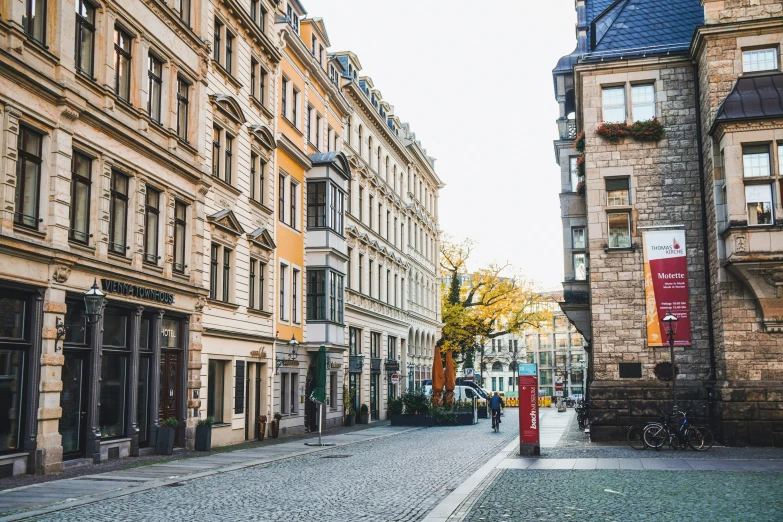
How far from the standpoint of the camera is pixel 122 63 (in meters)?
22.0

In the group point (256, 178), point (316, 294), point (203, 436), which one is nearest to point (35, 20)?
point (203, 436)

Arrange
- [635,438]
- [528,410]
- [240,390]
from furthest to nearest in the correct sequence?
[240,390]
[635,438]
[528,410]

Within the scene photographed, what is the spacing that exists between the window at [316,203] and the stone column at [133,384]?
608 inches

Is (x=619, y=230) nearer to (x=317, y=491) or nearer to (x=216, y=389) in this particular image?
(x=216, y=389)

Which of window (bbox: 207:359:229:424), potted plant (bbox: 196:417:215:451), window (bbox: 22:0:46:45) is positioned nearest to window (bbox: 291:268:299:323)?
window (bbox: 207:359:229:424)

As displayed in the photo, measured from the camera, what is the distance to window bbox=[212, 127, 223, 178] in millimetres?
27484

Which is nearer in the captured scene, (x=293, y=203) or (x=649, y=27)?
(x=649, y=27)

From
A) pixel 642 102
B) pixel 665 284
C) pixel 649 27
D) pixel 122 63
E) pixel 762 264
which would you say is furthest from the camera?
pixel 649 27

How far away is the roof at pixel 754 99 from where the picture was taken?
2395cm

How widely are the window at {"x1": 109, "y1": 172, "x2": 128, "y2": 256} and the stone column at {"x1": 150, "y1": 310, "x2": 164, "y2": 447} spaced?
2505 mm

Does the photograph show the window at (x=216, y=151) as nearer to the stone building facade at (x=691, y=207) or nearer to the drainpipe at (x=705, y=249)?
the stone building facade at (x=691, y=207)

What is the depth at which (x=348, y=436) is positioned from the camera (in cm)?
3272

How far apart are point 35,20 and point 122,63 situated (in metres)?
4.02

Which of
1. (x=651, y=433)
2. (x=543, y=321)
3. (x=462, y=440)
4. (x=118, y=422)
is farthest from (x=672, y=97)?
(x=543, y=321)
